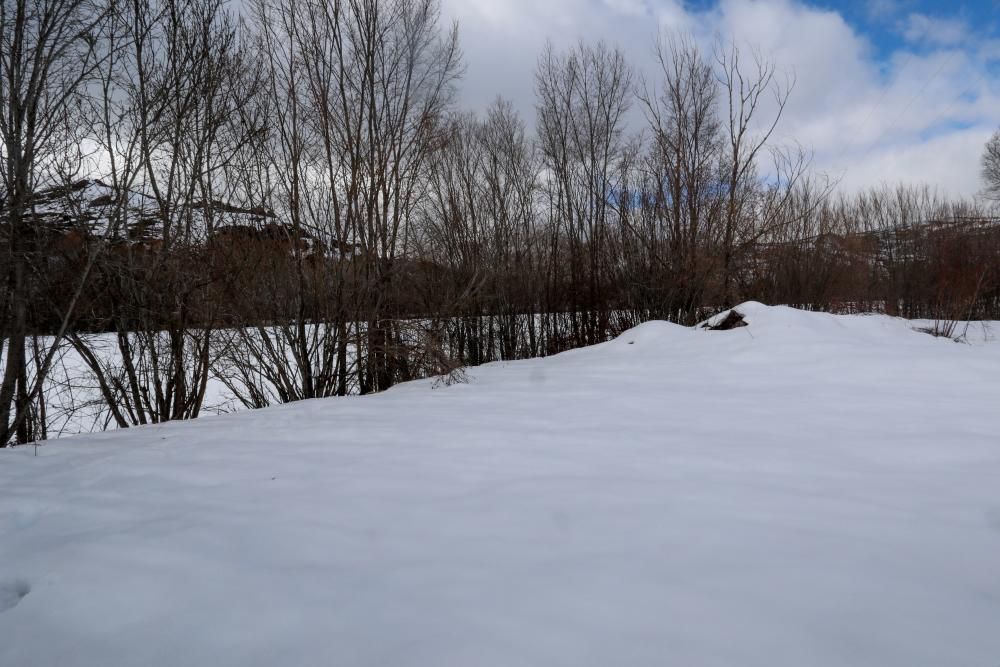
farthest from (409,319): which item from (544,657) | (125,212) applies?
(544,657)

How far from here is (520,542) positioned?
56.4 inches

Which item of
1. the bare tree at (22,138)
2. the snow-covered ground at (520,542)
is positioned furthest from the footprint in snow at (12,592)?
the bare tree at (22,138)

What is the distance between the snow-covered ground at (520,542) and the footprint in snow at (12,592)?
0.01 m

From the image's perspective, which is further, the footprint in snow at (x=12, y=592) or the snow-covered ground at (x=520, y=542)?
the footprint in snow at (x=12, y=592)

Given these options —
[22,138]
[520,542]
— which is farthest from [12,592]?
[22,138]

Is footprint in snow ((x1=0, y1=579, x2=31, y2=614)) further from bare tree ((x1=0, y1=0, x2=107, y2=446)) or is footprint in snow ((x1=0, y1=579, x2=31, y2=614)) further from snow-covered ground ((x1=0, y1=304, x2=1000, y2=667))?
bare tree ((x1=0, y1=0, x2=107, y2=446))

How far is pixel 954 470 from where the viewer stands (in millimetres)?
1927

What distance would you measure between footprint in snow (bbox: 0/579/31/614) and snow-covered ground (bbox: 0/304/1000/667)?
10 mm

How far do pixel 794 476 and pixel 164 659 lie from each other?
6.85 ft

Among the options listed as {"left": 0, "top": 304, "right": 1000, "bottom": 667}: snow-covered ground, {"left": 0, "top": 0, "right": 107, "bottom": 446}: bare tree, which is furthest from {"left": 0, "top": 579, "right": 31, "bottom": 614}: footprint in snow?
{"left": 0, "top": 0, "right": 107, "bottom": 446}: bare tree

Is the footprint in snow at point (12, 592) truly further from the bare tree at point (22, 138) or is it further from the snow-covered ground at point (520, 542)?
the bare tree at point (22, 138)

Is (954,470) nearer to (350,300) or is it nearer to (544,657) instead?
(544,657)

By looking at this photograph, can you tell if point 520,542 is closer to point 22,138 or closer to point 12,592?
point 12,592

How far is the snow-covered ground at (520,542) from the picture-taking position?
1.03 m
